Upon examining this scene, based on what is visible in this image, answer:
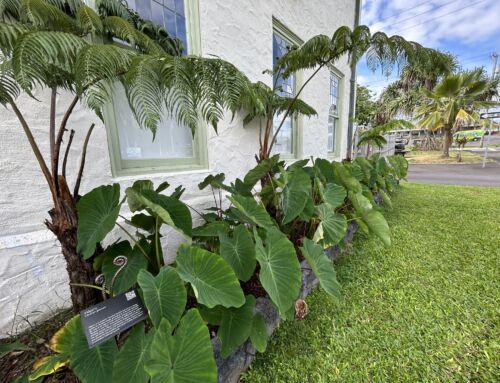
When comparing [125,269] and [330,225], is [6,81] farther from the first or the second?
[330,225]

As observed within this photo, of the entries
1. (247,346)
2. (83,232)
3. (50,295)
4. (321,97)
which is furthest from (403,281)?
(321,97)

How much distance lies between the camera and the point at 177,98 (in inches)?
35.9

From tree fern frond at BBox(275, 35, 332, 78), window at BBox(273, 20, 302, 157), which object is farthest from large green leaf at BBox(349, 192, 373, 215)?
window at BBox(273, 20, 302, 157)

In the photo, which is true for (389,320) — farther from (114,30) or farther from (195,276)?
(114,30)

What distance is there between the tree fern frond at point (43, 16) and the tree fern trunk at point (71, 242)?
76cm

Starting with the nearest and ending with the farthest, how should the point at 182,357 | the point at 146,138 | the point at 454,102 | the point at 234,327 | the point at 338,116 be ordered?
the point at 182,357 → the point at 234,327 → the point at 146,138 → the point at 338,116 → the point at 454,102

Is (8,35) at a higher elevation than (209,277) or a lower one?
higher

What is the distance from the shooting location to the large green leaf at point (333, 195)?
160cm

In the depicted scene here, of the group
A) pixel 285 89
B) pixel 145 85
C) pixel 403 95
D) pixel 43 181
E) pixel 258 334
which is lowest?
pixel 258 334

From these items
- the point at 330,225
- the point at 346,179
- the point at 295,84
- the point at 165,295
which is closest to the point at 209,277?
the point at 165,295

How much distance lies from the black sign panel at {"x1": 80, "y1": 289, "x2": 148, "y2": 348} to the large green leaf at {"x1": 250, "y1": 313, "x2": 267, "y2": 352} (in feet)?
1.57

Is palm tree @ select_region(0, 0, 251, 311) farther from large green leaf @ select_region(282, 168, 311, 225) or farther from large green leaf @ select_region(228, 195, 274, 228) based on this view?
large green leaf @ select_region(282, 168, 311, 225)

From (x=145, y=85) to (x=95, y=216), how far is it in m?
0.61

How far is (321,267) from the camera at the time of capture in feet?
3.84
